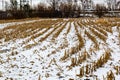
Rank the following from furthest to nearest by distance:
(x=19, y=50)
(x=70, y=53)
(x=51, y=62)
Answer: (x=19, y=50) < (x=70, y=53) < (x=51, y=62)

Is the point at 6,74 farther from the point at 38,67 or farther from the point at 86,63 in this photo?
the point at 86,63

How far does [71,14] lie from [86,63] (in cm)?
6062

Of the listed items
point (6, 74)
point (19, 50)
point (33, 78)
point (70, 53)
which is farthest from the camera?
point (19, 50)

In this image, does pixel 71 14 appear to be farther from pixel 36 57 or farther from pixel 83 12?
pixel 36 57

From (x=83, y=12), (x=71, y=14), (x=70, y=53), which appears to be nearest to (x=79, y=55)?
(x=70, y=53)

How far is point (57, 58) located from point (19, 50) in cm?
249

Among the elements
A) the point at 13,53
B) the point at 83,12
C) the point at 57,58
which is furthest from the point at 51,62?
the point at 83,12

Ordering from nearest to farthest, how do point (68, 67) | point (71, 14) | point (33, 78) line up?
point (33, 78), point (68, 67), point (71, 14)

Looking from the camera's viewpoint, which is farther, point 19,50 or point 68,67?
point 19,50

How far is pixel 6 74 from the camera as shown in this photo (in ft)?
24.2

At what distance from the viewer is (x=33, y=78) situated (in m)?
6.88

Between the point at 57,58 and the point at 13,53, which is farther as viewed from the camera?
the point at 13,53

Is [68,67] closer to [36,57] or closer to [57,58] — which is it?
[57,58]

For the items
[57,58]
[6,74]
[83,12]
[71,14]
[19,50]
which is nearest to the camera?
[6,74]
